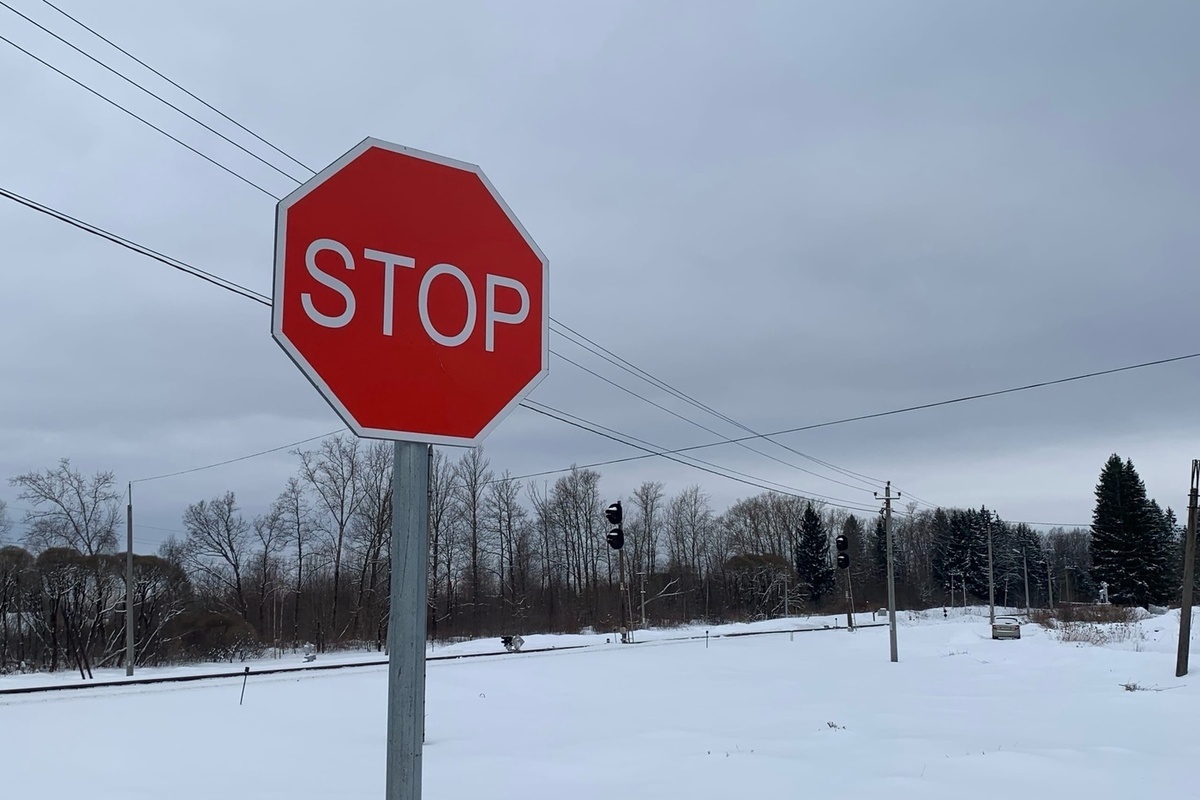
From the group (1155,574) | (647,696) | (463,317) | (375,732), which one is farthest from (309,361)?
(1155,574)

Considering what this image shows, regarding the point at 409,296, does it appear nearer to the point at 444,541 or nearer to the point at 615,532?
the point at 615,532

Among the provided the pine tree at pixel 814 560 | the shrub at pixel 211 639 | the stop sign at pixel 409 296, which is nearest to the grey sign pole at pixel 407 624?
the stop sign at pixel 409 296

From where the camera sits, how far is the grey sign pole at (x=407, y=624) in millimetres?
1853

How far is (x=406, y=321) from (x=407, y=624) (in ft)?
2.16

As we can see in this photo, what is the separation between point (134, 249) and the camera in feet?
32.7

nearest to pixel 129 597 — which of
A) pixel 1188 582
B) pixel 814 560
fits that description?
pixel 1188 582

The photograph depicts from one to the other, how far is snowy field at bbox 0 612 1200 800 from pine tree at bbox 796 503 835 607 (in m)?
71.1

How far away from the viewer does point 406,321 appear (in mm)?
1961

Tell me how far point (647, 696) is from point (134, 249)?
51.2 ft

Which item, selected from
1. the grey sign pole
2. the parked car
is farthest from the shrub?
the grey sign pole

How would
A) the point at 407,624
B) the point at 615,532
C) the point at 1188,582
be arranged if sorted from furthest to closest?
the point at 615,532 → the point at 1188,582 → the point at 407,624

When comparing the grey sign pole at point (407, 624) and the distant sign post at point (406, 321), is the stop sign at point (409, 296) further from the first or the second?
the grey sign pole at point (407, 624)

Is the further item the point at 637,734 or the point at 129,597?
the point at 129,597

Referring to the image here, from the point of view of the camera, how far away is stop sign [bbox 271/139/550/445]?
186 cm
